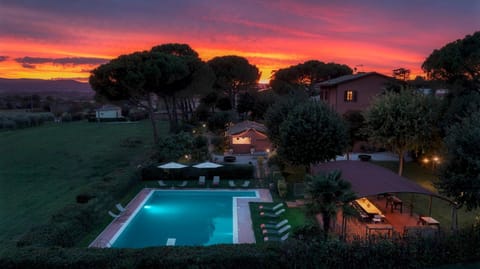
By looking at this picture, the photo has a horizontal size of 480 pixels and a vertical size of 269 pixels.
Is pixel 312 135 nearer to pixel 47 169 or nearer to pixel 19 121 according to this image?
pixel 47 169

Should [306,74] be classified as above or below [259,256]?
above

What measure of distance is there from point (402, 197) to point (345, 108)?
572 inches

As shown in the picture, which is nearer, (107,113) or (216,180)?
(216,180)

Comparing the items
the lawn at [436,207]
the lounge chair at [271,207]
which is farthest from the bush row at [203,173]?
the lawn at [436,207]

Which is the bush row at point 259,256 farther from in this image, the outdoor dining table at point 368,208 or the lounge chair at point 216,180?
the lounge chair at point 216,180

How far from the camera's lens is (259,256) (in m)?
8.46

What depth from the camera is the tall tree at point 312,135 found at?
17141 mm

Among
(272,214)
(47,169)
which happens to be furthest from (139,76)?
(272,214)

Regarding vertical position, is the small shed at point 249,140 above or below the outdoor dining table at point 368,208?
above

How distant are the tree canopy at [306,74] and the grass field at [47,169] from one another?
2336 centimetres

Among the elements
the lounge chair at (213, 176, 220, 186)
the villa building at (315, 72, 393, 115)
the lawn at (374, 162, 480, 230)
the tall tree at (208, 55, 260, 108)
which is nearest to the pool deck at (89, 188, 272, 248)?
the lounge chair at (213, 176, 220, 186)

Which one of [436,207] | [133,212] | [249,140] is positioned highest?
[249,140]

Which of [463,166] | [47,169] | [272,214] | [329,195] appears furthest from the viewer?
[47,169]

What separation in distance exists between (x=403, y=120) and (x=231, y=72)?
3205 cm
